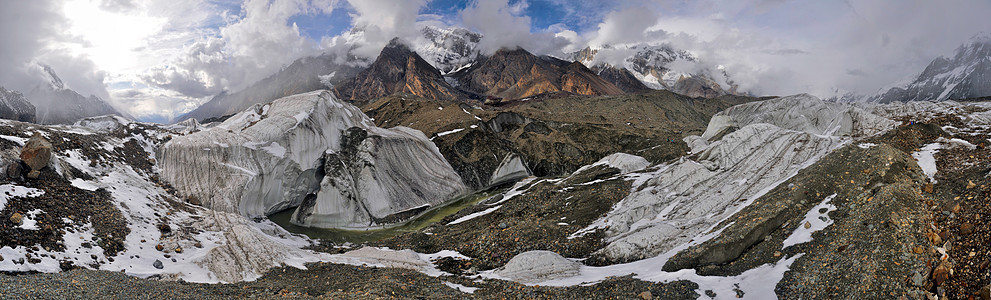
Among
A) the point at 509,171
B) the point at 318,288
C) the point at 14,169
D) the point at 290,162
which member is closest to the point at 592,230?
the point at 318,288

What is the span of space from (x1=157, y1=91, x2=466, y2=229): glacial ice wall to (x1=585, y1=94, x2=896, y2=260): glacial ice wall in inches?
934

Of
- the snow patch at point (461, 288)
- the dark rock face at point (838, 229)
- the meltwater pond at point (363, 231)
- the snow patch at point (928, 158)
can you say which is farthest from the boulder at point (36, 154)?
the snow patch at point (928, 158)

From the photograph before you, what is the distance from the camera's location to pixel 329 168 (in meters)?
41.4

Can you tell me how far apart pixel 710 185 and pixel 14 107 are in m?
166

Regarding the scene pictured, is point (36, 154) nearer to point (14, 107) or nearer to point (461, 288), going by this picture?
point (461, 288)

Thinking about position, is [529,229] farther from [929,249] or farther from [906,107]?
[906,107]

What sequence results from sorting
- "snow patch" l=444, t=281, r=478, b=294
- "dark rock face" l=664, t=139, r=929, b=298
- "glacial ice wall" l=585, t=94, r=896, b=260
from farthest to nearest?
"glacial ice wall" l=585, t=94, r=896, b=260
"snow patch" l=444, t=281, r=478, b=294
"dark rock face" l=664, t=139, r=929, b=298

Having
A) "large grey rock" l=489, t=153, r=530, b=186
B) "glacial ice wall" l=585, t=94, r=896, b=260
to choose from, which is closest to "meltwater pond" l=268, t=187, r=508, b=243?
"large grey rock" l=489, t=153, r=530, b=186

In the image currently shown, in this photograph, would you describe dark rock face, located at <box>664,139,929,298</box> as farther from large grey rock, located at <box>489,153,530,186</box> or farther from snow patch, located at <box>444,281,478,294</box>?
large grey rock, located at <box>489,153,530,186</box>

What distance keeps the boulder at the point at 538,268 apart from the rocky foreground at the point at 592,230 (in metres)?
0.09

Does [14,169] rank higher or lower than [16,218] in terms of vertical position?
higher

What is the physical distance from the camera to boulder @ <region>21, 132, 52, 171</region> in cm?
2148

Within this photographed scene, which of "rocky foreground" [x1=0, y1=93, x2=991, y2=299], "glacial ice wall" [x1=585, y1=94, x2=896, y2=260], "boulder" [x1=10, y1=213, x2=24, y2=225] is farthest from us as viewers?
"glacial ice wall" [x1=585, y1=94, x2=896, y2=260]

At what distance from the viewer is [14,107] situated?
113 metres
